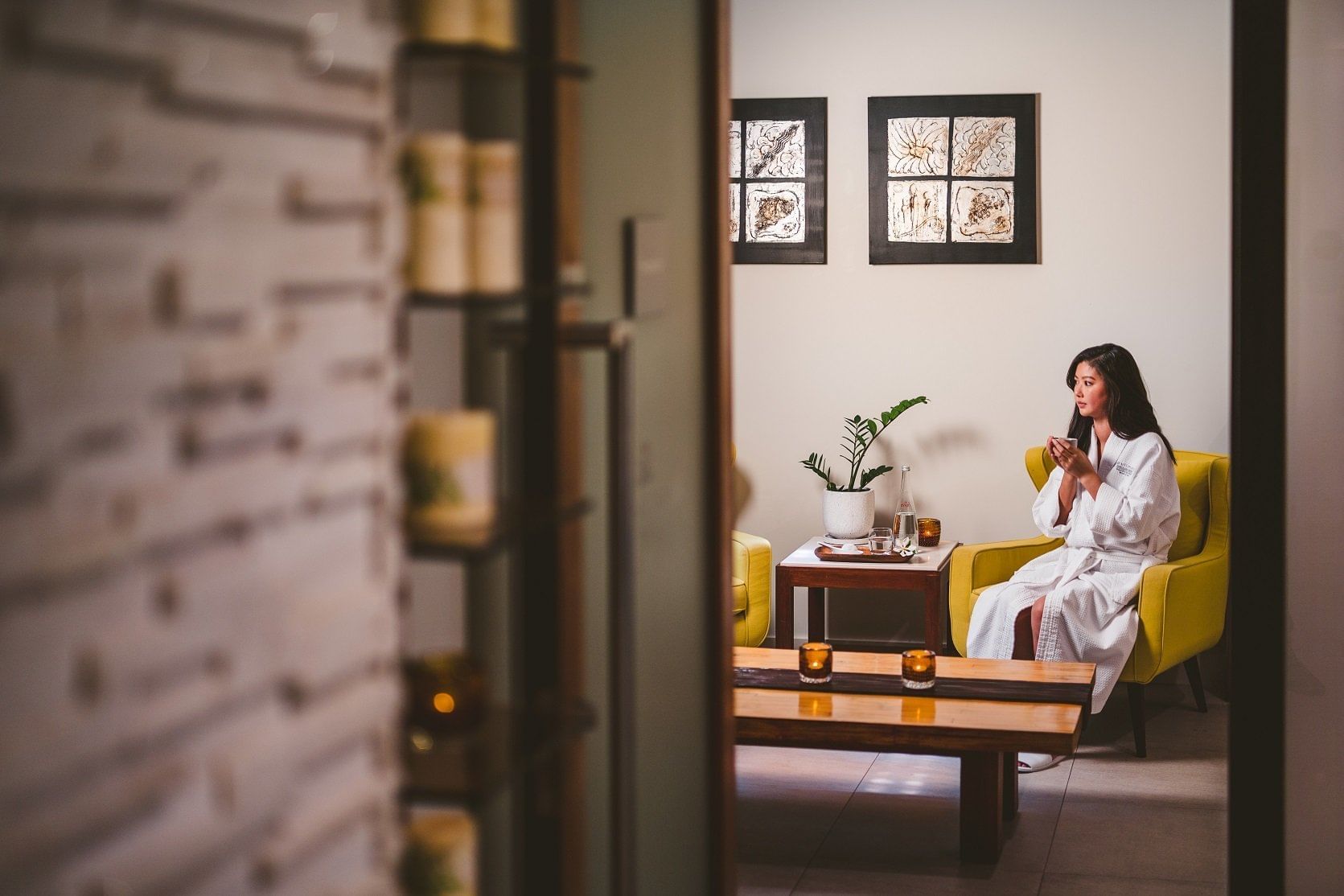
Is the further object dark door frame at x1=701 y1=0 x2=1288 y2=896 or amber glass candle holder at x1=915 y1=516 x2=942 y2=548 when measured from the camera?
amber glass candle holder at x1=915 y1=516 x2=942 y2=548

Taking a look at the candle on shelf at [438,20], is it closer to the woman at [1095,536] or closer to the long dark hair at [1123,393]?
the woman at [1095,536]

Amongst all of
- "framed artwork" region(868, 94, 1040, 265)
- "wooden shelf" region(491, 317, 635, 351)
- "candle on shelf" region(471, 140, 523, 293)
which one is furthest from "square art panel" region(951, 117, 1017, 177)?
"candle on shelf" region(471, 140, 523, 293)

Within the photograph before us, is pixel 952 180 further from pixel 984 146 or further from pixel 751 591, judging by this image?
pixel 751 591

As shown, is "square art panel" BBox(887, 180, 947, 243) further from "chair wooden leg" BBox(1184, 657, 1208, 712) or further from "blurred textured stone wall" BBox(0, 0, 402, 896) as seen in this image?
"blurred textured stone wall" BBox(0, 0, 402, 896)

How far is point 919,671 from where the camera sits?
357 cm

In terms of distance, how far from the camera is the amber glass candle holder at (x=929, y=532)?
17.1ft

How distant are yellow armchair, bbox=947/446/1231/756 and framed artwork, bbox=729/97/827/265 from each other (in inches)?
50.8

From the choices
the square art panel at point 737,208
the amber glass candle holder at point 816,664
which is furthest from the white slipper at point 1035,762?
the square art panel at point 737,208

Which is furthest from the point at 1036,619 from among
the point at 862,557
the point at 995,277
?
the point at 995,277

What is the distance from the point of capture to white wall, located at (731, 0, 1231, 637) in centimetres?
511

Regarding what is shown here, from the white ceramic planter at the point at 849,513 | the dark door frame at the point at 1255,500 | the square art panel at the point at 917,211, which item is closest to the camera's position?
the dark door frame at the point at 1255,500

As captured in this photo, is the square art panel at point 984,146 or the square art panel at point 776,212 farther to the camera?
the square art panel at point 776,212

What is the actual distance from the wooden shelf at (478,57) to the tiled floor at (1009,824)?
226 cm

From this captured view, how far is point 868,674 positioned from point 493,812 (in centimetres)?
222
